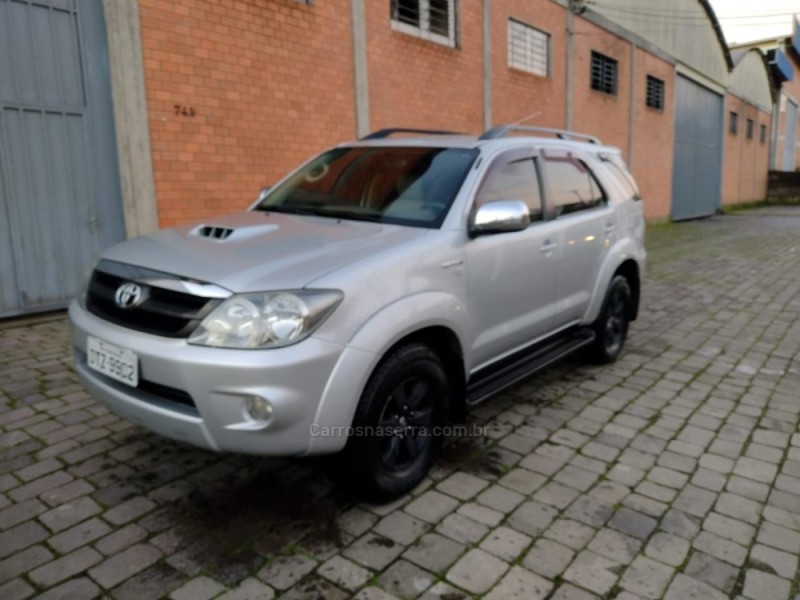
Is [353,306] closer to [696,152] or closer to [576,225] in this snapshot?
[576,225]

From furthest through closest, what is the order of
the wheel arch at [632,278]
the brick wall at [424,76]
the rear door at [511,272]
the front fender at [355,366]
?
the brick wall at [424,76]
the wheel arch at [632,278]
the rear door at [511,272]
the front fender at [355,366]

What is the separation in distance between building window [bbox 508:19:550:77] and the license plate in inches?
443

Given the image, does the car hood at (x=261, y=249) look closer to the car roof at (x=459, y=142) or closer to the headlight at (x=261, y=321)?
the headlight at (x=261, y=321)

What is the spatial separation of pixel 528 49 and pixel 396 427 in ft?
39.3

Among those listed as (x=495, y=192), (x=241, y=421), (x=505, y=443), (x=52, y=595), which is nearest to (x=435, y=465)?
(x=505, y=443)

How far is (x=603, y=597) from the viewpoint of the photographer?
2330 millimetres

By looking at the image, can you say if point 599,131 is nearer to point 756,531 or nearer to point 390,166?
point 390,166

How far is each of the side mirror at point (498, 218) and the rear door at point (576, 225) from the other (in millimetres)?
963

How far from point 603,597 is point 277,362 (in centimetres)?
148

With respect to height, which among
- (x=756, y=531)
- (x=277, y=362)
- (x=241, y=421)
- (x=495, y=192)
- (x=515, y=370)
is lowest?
Result: (x=756, y=531)

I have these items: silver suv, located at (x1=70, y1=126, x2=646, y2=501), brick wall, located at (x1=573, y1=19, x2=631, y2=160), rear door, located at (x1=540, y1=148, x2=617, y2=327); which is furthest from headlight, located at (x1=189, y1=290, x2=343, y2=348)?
brick wall, located at (x1=573, y1=19, x2=631, y2=160)

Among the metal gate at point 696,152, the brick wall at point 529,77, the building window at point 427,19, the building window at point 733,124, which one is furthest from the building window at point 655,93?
the building window at point 427,19

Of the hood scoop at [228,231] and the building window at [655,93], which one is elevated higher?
the building window at [655,93]

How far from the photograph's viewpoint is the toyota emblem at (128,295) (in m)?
2.67
